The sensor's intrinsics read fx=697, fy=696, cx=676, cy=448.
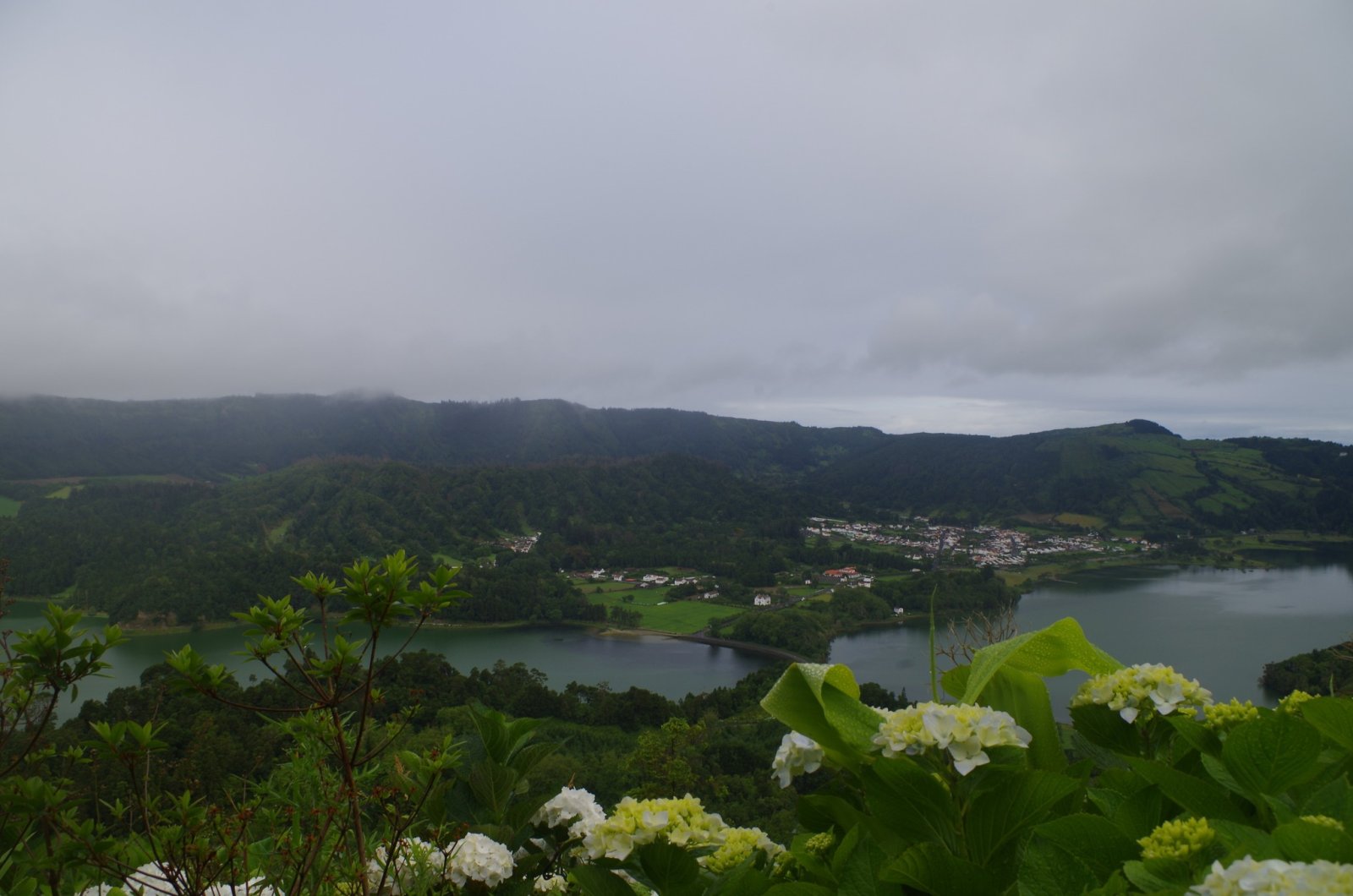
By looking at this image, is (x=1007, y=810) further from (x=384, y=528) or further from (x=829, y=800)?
(x=384, y=528)

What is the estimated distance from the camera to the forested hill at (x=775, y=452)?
220 ft

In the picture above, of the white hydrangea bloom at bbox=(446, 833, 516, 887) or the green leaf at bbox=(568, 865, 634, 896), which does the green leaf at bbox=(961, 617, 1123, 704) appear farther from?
the white hydrangea bloom at bbox=(446, 833, 516, 887)

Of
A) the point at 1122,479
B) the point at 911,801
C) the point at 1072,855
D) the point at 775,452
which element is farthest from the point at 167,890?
the point at 775,452

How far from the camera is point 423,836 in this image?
1.14 metres

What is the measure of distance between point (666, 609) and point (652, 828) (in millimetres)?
43883

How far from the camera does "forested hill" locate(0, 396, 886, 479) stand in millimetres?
80188

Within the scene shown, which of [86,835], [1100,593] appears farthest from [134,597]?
[1100,593]

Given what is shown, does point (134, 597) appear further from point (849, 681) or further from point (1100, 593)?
point (1100, 593)

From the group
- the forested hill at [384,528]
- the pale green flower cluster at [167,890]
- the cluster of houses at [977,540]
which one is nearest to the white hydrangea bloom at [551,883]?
the pale green flower cluster at [167,890]

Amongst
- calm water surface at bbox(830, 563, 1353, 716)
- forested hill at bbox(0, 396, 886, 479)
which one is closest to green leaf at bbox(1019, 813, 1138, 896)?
calm water surface at bbox(830, 563, 1353, 716)

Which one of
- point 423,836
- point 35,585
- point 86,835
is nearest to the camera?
point 86,835

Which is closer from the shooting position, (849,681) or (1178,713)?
(1178,713)

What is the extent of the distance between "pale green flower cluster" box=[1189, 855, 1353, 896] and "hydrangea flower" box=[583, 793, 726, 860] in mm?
587

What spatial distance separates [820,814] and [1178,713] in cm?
42
